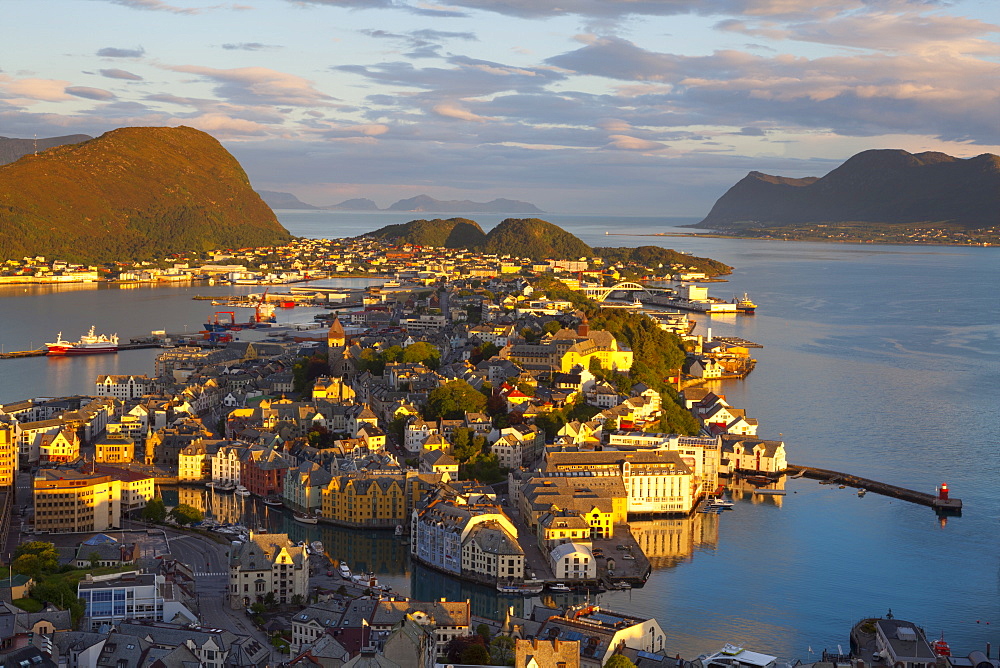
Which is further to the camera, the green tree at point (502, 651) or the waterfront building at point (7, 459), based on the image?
the waterfront building at point (7, 459)

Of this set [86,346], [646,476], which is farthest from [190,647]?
[86,346]

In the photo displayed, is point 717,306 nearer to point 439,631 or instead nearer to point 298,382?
point 298,382

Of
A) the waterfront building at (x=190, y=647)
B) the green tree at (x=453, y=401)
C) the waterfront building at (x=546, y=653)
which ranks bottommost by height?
the waterfront building at (x=190, y=647)

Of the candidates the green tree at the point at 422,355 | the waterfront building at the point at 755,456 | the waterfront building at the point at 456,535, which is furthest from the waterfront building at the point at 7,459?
the waterfront building at the point at 755,456

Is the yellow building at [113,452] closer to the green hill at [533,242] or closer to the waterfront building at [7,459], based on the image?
the waterfront building at [7,459]

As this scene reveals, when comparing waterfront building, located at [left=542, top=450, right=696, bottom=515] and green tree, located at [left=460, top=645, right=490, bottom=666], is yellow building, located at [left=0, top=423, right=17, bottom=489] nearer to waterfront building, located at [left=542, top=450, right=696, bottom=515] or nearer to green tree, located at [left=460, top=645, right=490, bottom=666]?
waterfront building, located at [left=542, top=450, right=696, bottom=515]

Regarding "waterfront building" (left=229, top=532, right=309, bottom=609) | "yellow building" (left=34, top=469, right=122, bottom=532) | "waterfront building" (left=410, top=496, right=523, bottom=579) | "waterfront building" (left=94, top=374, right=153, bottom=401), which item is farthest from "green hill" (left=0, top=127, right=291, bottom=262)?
"waterfront building" (left=229, top=532, right=309, bottom=609)

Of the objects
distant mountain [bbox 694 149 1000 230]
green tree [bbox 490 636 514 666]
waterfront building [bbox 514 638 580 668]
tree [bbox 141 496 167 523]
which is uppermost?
distant mountain [bbox 694 149 1000 230]

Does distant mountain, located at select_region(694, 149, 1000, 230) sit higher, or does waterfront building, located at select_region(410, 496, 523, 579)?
distant mountain, located at select_region(694, 149, 1000, 230)
